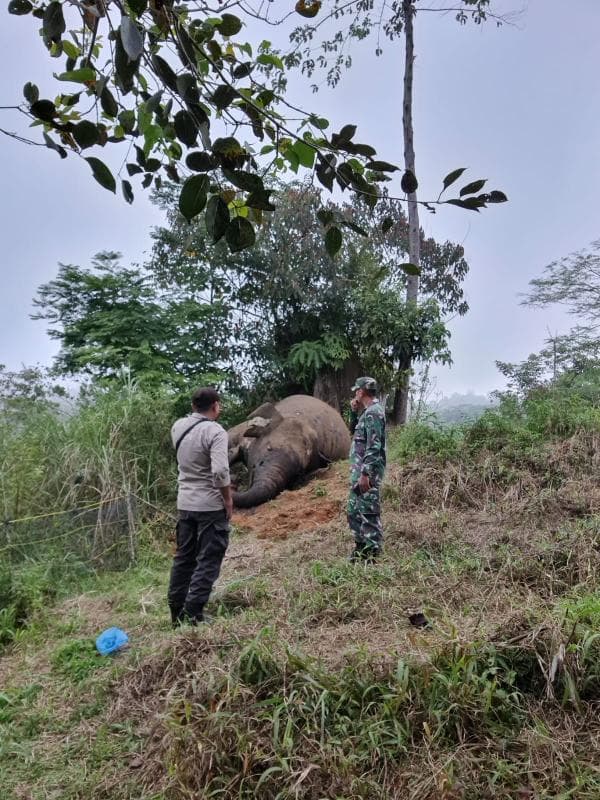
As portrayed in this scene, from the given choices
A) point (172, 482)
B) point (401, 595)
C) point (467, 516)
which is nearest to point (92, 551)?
point (172, 482)

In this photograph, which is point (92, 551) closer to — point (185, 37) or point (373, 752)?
point (373, 752)

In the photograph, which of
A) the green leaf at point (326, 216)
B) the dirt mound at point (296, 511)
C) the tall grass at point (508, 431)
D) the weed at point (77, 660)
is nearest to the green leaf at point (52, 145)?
the green leaf at point (326, 216)

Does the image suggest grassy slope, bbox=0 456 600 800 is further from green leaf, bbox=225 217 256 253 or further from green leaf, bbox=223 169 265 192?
green leaf, bbox=223 169 265 192

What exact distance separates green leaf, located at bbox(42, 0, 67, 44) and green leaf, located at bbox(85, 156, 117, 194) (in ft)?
0.83

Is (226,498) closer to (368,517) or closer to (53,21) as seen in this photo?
(368,517)

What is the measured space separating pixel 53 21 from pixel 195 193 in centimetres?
49

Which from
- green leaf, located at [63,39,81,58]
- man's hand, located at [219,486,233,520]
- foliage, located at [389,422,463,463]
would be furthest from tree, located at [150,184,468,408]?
green leaf, located at [63,39,81,58]

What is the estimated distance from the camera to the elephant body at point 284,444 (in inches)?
292

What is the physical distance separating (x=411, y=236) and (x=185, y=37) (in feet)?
36.3

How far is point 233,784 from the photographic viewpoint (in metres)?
2.12

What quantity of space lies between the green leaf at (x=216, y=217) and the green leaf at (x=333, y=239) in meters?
0.28

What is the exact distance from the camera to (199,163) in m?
1.03

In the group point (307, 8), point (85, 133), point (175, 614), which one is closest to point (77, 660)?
point (175, 614)

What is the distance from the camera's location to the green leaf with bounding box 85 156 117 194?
1123 millimetres
